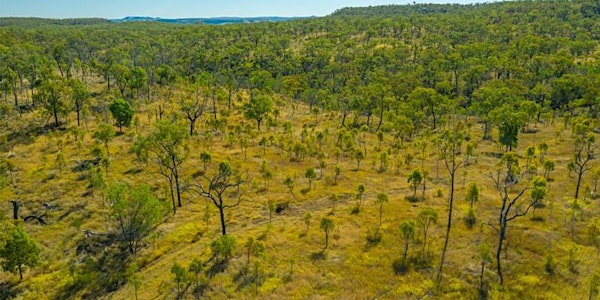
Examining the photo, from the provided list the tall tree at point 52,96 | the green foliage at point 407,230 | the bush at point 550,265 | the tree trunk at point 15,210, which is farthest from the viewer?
the tall tree at point 52,96

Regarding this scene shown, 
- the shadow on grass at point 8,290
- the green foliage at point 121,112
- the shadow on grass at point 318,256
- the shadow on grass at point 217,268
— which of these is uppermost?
the green foliage at point 121,112

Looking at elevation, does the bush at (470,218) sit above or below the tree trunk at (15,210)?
above

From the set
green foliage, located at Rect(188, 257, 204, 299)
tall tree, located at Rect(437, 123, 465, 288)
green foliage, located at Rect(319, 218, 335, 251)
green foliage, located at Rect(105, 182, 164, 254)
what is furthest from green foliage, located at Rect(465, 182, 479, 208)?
green foliage, located at Rect(105, 182, 164, 254)

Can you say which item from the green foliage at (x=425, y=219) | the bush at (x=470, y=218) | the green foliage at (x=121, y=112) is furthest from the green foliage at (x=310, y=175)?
the green foliage at (x=121, y=112)

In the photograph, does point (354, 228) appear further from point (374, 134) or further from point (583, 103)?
point (583, 103)

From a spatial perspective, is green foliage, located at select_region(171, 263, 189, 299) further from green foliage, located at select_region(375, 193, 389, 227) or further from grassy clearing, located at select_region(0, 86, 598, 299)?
green foliage, located at select_region(375, 193, 389, 227)

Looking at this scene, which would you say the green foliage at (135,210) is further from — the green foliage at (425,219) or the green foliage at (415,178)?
the green foliage at (415,178)
